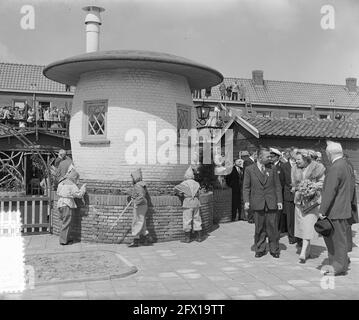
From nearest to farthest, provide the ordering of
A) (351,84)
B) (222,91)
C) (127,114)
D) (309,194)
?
1. (309,194)
2. (127,114)
3. (222,91)
4. (351,84)

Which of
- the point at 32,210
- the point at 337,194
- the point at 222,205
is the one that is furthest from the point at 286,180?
the point at 32,210

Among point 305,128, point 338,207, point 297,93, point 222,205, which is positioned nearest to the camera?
point 338,207

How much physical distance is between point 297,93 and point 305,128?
30.8 m

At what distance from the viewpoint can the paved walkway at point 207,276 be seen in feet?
19.0

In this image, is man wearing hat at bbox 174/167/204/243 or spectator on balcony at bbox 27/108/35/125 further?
spectator on balcony at bbox 27/108/35/125

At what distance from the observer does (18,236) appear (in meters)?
9.97

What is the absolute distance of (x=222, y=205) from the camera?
1252 cm

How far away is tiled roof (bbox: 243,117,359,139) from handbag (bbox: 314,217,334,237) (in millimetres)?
9728

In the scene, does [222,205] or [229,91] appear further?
[229,91]

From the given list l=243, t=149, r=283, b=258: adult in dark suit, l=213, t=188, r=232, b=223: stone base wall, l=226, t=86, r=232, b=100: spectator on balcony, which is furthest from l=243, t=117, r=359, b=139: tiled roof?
l=226, t=86, r=232, b=100: spectator on balcony

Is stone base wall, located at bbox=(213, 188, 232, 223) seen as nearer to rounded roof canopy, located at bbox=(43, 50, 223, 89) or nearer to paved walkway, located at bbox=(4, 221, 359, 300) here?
paved walkway, located at bbox=(4, 221, 359, 300)

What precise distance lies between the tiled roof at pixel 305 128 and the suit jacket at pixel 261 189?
26.8 ft

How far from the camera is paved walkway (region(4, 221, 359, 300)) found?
19.0 feet

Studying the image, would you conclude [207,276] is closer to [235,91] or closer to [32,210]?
[32,210]
